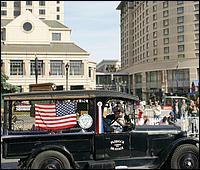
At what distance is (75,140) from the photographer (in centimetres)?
772

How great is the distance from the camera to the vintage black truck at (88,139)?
24.8 ft

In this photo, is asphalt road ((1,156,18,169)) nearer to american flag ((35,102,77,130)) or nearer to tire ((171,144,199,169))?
american flag ((35,102,77,130))

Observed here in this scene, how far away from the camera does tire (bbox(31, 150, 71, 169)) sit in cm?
731

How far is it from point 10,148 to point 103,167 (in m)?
2.12

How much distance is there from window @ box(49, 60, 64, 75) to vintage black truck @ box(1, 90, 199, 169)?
61.1 metres

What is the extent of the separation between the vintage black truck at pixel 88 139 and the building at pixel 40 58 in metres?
55.8

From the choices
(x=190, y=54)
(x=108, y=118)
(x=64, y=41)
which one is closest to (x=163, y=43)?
(x=190, y=54)

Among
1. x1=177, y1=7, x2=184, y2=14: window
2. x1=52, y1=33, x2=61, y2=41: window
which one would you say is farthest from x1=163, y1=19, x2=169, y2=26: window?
x1=52, y1=33, x2=61, y2=41: window

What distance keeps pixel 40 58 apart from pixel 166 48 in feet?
121

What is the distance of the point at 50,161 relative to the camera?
7359mm

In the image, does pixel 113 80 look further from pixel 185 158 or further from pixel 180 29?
pixel 185 158

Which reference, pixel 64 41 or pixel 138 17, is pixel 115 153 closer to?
pixel 64 41

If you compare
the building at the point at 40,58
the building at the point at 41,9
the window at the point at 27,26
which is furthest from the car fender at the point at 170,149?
the building at the point at 41,9

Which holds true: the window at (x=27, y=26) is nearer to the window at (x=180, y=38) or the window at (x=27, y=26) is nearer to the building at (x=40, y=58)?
the building at (x=40, y=58)
